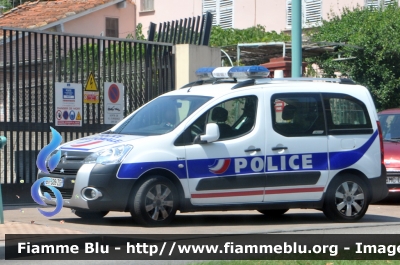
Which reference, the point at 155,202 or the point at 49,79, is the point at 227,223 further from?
the point at 49,79

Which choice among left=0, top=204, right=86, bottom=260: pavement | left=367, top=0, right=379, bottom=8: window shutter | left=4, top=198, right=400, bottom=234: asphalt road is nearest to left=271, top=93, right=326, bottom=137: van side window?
left=4, top=198, right=400, bottom=234: asphalt road

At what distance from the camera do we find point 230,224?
33.8 ft

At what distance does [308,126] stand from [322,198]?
1.01 metres

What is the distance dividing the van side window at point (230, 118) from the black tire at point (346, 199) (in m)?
1.51

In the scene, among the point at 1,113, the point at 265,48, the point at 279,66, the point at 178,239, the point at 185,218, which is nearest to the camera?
the point at 178,239

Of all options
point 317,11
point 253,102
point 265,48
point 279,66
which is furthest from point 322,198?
point 317,11

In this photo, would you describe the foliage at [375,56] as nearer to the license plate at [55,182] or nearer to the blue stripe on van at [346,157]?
the blue stripe on van at [346,157]

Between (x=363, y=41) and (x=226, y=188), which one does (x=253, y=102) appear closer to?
(x=226, y=188)

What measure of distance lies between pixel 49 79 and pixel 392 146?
6358 mm

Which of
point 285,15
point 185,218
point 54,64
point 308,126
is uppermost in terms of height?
point 285,15

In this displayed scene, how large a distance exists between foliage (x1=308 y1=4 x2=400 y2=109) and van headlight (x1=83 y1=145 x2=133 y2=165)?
12.4m

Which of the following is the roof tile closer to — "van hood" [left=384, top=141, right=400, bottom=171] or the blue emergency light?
"van hood" [left=384, top=141, right=400, bottom=171]

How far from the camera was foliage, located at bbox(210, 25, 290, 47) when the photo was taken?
2625cm

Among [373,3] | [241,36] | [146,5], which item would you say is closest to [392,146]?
[373,3]
